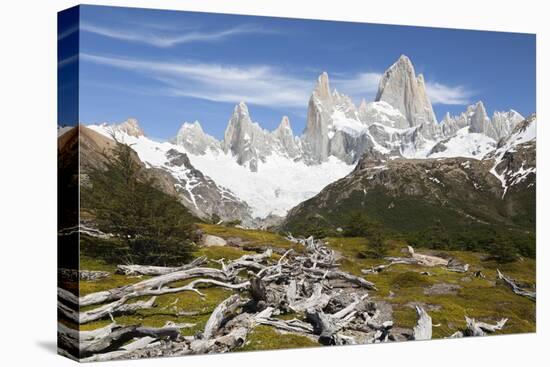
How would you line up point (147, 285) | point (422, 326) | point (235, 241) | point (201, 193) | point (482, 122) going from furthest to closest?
point (482, 122) → point (422, 326) → point (235, 241) → point (201, 193) → point (147, 285)

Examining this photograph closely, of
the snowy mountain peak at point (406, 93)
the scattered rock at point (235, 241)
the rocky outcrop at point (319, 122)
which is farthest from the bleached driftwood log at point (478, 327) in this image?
the scattered rock at point (235, 241)

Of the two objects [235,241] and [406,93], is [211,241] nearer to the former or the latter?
[235,241]

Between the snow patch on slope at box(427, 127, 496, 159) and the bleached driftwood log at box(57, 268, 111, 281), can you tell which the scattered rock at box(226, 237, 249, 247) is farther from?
the snow patch on slope at box(427, 127, 496, 159)

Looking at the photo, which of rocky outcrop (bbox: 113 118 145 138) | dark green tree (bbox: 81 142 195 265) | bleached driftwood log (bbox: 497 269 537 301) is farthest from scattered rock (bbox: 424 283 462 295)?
rocky outcrop (bbox: 113 118 145 138)

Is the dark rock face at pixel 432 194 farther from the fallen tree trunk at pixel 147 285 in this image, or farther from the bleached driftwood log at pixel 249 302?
the fallen tree trunk at pixel 147 285

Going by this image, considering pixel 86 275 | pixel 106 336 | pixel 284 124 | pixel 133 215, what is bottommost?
pixel 106 336

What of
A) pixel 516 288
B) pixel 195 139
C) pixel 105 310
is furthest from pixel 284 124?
pixel 516 288

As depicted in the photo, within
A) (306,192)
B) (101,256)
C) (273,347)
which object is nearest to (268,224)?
(306,192)
